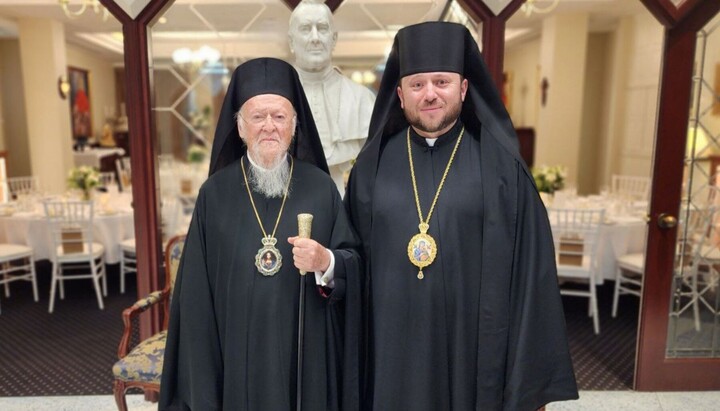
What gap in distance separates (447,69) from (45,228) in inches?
181

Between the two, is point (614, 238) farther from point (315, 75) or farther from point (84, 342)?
point (84, 342)

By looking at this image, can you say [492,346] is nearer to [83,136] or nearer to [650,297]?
[650,297]

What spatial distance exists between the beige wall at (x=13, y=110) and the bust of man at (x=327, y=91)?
9357mm

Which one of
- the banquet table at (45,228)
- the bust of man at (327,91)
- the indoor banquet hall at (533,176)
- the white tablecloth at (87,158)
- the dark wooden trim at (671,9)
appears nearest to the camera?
the bust of man at (327,91)

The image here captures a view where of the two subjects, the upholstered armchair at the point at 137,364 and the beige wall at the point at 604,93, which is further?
the beige wall at the point at 604,93

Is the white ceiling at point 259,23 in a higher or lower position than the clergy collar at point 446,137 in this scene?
higher

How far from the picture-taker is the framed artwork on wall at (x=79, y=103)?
10422 millimetres

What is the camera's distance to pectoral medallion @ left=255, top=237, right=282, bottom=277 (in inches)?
76.8

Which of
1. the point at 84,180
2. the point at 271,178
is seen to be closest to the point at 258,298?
the point at 271,178

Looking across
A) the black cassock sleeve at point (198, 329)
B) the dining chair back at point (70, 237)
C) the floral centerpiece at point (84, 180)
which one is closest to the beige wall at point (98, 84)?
the floral centerpiece at point (84, 180)

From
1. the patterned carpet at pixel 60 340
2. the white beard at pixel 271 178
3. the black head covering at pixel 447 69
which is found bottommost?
the patterned carpet at pixel 60 340

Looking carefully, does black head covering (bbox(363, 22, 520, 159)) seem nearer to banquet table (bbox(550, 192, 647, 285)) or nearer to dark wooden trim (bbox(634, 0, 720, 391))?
dark wooden trim (bbox(634, 0, 720, 391))

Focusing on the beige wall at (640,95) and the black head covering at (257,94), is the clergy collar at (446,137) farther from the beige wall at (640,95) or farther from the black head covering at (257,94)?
the beige wall at (640,95)

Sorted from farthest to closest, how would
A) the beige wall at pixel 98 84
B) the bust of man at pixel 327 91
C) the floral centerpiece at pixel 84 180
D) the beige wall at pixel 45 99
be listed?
the beige wall at pixel 98 84
the beige wall at pixel 45 99
the floral centerpiece at pixel 84 180
the bust of man at pixel 327 91
